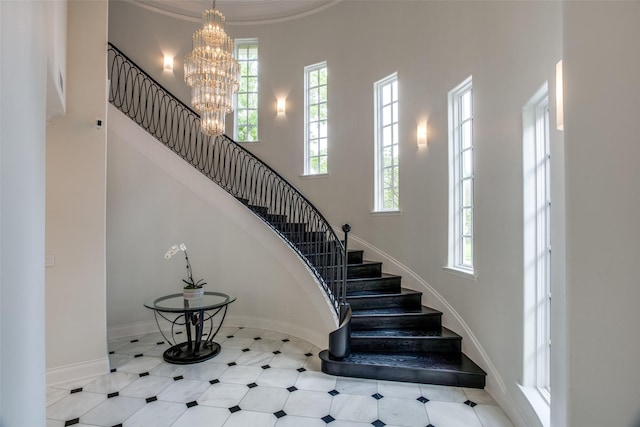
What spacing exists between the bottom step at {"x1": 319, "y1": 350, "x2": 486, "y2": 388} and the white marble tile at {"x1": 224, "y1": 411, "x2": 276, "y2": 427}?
0.94m

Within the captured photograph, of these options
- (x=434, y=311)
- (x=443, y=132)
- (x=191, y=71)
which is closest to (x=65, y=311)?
(x=191, y=71)

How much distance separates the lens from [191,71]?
397 cm

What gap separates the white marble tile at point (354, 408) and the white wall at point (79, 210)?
2564 mm

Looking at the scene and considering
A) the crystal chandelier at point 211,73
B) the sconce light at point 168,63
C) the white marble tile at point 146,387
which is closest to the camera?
the white marble tile at point 146,387

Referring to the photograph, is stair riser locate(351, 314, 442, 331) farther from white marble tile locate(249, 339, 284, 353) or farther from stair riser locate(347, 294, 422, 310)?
white marble tile locate(249, 339, 284, 353)

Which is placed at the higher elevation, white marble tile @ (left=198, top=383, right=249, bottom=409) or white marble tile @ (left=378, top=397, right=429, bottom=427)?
white marble tile @ (left=378, top=397, right=429, bottom=427)

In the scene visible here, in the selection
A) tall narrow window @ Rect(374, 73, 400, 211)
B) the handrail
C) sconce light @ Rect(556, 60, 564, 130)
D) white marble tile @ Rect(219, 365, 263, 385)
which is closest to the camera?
sconce light @ Rect(556, 60, 564, 130)

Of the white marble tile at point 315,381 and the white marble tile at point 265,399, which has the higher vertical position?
the white marble tile at point 265,399

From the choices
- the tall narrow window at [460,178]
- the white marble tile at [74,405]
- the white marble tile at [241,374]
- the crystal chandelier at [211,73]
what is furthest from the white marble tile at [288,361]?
the crystal chandelier at [211,73]

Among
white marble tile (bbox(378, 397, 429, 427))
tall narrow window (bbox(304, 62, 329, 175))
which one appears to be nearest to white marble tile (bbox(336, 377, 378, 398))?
Result: white marble tile (bbox(378, 397, 429, 427))

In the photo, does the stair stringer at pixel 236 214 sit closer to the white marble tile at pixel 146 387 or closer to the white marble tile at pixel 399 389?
the white marble tile at pixel 399 389

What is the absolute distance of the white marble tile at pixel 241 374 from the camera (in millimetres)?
3395

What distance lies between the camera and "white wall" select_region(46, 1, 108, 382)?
10.8ft

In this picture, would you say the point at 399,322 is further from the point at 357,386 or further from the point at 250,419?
the point at 250,419
